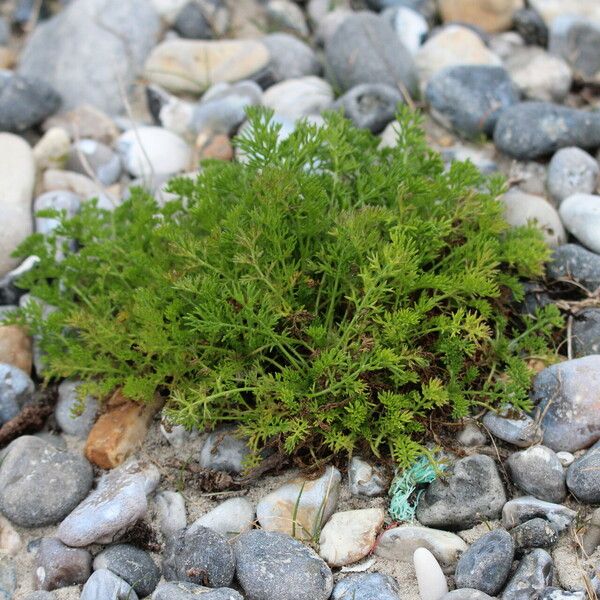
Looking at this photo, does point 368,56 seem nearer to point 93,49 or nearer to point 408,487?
point 93,49

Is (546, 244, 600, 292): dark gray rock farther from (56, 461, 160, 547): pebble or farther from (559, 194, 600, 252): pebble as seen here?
(56, 461, 160, 547): pebble

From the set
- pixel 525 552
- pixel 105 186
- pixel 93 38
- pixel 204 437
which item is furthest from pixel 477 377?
pixel 93 38

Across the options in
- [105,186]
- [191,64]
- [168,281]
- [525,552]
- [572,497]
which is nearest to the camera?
[525,552]

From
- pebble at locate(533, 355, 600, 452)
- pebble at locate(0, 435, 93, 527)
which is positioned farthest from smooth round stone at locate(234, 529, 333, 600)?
pebble at locate(533, 355, 600, 452)

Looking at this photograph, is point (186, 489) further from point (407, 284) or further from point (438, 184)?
point (438, 184)

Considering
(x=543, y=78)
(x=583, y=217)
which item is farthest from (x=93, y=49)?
(x=583, y=217)

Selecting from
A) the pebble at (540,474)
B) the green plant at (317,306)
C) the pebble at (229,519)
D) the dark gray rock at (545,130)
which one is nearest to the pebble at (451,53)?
the dark gray rock at (545,130)
